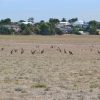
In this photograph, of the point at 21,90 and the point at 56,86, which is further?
the point at 56,86

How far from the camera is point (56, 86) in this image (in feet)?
50.6

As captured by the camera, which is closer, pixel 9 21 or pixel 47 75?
pixel 47 75

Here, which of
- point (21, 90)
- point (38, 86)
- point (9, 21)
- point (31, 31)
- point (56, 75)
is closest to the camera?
point (21, 90)

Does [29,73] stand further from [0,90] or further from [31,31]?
[31,31]

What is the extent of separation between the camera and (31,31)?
108 metres

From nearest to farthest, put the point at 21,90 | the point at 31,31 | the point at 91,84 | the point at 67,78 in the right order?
1. the point at 21,90
2. the point at 91,84
3. the point at 67,78
4. the point at 31,31

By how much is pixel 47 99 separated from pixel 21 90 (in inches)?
73.1

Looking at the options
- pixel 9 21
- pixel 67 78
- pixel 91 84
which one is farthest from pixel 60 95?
pixel 9 21

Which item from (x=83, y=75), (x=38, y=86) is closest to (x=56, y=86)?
(x=38, y=86)

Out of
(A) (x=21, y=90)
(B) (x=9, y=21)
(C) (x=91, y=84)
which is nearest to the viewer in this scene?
(A) (x=21, y=90)

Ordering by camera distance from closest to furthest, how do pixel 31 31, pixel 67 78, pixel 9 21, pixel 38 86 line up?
pixel 38 86, pixel 67 78, pixel 31 31, pixel 9 21

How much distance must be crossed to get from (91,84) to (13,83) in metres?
3.02

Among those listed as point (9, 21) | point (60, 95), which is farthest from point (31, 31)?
point (60, 95)

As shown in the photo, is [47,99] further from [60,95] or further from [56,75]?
[56,75]
